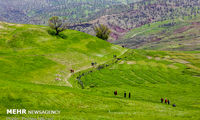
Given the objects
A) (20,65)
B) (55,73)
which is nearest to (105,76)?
(55,73)

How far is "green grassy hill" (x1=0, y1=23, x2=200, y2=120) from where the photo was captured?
42.8 metres

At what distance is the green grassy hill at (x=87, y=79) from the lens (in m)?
42.8

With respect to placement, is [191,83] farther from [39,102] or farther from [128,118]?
[39,102]

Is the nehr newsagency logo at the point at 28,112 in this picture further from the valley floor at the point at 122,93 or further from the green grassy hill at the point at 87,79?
the green grassy hill at the point at 87,79

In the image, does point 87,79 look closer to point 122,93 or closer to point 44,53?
point 122,93

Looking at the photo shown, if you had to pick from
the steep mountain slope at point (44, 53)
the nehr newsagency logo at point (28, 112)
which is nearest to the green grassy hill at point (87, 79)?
the steep mountain slope at point (44, 53)

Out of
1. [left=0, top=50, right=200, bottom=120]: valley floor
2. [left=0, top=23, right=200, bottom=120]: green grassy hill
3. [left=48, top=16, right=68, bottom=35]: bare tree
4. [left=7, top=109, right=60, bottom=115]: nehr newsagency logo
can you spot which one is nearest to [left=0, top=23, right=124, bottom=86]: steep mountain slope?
[left=0, top=23, right=200, bottom=120]: green grassy hill

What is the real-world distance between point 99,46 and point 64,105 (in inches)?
4127

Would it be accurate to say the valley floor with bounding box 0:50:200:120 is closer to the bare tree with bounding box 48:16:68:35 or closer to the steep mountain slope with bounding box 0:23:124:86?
the steep mountain slope with bounding box 0:23:124:86

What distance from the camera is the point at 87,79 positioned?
3533 inches

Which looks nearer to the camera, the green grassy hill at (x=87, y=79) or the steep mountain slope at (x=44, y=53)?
the green grassy hill at (x=87, y=79)

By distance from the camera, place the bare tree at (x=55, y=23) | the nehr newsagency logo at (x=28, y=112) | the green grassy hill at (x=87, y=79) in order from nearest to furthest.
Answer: the nehr newsagency logo at (x=28, y=112), the green grassy hill at (x=87, y=79), the bare tree at (x=55, y=23)

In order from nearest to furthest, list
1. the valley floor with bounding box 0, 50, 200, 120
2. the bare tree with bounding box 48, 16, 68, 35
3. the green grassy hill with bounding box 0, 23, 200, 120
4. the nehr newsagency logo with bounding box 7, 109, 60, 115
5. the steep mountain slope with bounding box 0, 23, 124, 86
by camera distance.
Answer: the nehr newsagency logo with bounding box 7, 109, 60, 115 < the valley floor with bounding box 0, 50, 200, 120 < the green grassy hill with bounding box 0, 23, 200, 120 < the steep mountain slope with bounding box 0, 23, 124, 86 < the bare tree with bounding box 48, 16, 68, 35

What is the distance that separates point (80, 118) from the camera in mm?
34750
